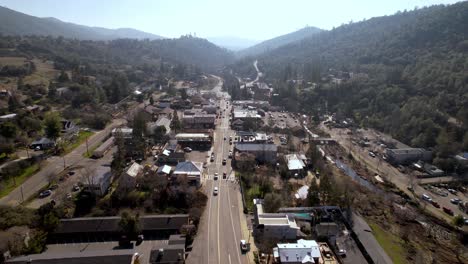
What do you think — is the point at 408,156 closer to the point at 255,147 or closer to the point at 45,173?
the point at 255,147

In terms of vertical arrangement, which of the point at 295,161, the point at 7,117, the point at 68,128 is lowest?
the point at 68,128

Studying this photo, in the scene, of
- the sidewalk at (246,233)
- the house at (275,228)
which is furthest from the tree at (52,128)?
the house at (275,228)

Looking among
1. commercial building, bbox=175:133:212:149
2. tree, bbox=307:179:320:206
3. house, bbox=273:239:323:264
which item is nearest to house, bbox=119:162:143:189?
commercial building, bbox=175:133:212:149

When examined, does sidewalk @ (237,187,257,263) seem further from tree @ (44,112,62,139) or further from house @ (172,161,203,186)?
tree @ (44,112,62,139)

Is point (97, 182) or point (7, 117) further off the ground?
point (7, 117)

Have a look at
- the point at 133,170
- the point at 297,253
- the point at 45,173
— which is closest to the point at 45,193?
the point at 45,173

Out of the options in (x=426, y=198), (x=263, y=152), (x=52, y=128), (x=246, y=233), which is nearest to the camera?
(x=246, y=233)
